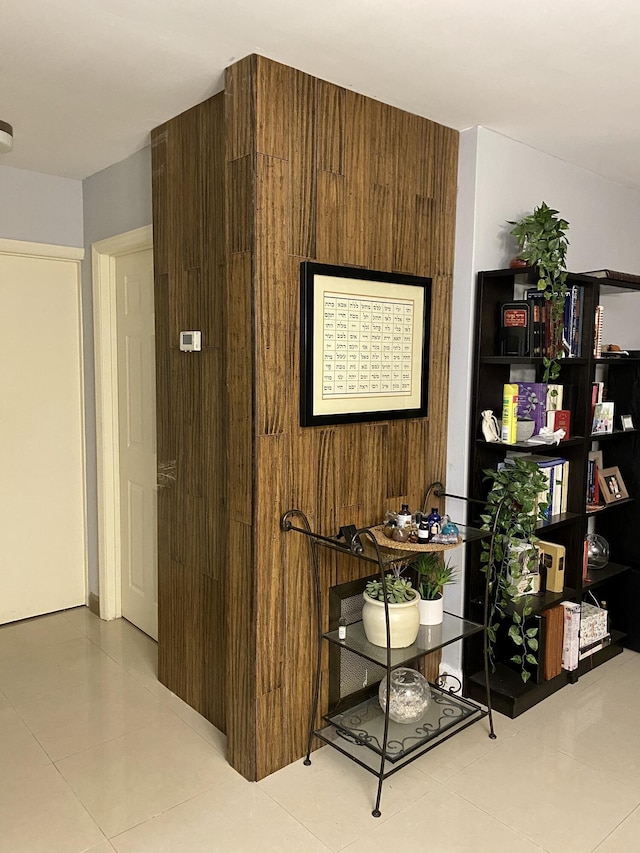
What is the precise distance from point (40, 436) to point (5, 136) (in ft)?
5.19

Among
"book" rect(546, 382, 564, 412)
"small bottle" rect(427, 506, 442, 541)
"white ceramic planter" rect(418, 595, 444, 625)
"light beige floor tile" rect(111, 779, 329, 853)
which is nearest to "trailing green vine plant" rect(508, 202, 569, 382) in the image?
"book" rect(546, 382, 564, 412)

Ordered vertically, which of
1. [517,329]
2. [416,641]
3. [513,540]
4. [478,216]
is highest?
[478,216]

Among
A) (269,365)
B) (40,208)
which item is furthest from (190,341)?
(40,208)

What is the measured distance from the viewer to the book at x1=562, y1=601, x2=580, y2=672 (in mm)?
2967

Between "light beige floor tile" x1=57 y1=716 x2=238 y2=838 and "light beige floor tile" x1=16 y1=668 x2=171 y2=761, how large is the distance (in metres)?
0.07

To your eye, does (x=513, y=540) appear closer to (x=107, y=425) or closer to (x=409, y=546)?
(x=409, y=546)

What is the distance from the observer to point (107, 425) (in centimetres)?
358

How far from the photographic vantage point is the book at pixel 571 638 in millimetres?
2967

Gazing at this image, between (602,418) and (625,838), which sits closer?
(625,838)

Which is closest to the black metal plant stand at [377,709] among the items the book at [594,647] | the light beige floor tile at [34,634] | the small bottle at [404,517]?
the small bottle at [404,517]

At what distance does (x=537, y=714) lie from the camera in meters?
2.75

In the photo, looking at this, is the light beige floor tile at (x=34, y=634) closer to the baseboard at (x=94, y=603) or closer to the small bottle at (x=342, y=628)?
the baseboard at (x=94, y=603)

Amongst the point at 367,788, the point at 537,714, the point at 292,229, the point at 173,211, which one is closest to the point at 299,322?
the point at 292,229

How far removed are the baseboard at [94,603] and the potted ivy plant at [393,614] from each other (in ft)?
6.38
